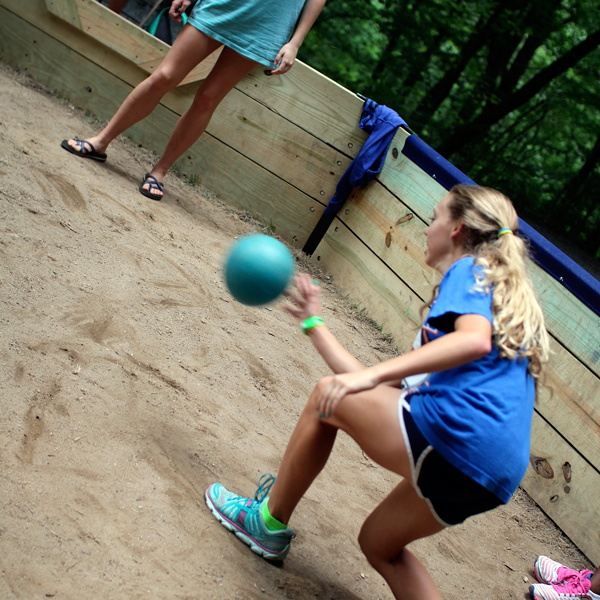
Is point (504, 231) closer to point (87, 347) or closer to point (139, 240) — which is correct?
point (87, 347)

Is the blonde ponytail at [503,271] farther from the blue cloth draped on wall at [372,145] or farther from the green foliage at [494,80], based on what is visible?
the green foliage at [494,80]

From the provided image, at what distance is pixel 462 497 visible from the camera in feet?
5.64

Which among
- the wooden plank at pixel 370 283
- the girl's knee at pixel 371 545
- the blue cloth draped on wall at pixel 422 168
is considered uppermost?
the blue cloth draped on wall at pixel 422 168

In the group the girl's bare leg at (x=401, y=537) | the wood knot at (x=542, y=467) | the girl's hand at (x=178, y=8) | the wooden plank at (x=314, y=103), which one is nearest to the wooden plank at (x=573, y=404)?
the wood knot at (x=542, y=467)

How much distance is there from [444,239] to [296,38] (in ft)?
9.11

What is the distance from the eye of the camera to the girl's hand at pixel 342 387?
166 cm

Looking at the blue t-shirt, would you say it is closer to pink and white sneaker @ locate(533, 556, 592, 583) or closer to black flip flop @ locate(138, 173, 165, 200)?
pink and white sneaker @ locate(533, 556, 592, 583)

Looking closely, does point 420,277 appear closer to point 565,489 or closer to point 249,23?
point 565,489

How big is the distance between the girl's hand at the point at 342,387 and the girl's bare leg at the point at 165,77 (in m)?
3.18

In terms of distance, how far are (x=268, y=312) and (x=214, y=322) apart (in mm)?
575

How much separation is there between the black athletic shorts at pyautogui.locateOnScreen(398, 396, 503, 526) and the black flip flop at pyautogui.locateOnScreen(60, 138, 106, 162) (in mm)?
3422

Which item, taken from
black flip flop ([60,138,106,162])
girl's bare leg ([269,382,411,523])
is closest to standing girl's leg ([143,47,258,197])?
black flip flop ([60,138,106,162])

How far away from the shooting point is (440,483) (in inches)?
67.6

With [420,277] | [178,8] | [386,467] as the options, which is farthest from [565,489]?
[178,8]
